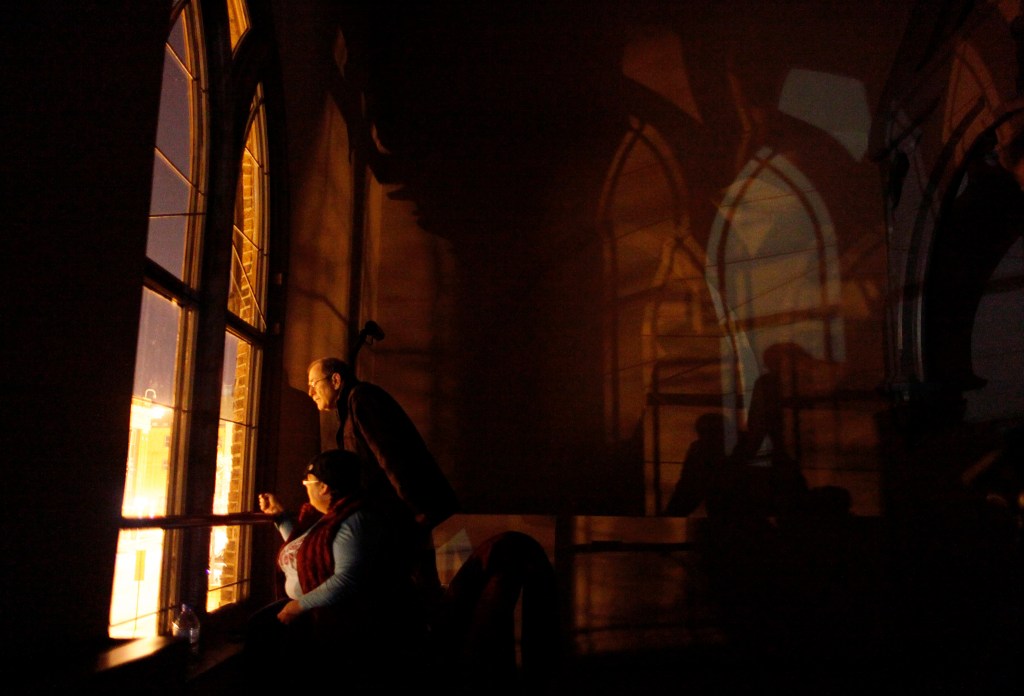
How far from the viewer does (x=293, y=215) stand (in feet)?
13.1

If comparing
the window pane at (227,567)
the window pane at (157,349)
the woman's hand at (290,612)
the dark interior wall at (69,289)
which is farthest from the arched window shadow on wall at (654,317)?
the dark interior wall at (69,289)

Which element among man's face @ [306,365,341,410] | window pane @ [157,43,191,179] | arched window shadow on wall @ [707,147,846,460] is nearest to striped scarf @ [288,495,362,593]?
man's face @ [306,365,341,410]

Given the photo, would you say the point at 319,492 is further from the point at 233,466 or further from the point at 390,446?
the point at 233,466

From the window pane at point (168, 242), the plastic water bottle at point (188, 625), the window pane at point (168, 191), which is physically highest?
the window pane at point (168, 191)

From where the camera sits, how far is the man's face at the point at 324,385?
2.89 metres

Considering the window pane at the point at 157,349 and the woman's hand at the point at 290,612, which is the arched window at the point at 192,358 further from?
the woman's hand at the point at 290,612

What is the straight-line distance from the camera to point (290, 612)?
89.0 inches

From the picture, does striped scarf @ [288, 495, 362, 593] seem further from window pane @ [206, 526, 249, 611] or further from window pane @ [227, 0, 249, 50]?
window pane @ [227, 0, 249, 50]

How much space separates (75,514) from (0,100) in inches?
32.7

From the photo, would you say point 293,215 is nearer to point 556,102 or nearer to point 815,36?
point 556,102

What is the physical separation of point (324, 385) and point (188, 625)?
845mm

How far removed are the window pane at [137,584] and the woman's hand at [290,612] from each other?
428 millimetres

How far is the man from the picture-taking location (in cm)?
277

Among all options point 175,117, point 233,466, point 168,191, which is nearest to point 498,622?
point 233,466
